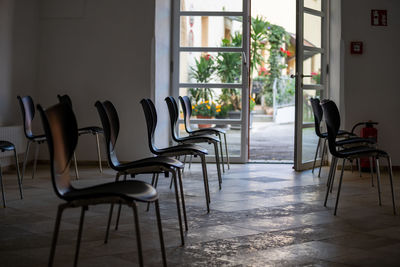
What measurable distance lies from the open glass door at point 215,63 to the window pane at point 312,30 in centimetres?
86

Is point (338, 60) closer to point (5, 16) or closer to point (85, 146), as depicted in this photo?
point (85, 146)

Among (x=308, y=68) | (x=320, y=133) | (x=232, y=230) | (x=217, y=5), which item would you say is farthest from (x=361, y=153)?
(x=217, y=5)

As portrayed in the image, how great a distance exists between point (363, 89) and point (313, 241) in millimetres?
4272

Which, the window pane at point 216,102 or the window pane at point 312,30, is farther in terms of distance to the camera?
the window pane at point 216,102

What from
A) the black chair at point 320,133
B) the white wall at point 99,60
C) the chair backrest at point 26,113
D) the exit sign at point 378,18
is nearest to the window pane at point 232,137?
the white wall at point 99,60

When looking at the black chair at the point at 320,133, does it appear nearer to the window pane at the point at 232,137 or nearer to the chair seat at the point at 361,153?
the chair seat at the point at 361,153

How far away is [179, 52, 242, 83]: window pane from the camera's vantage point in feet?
24.7

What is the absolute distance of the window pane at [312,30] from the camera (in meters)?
7.04

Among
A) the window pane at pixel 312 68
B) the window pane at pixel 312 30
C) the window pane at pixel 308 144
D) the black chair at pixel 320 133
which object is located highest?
the window pane at pixel 312 30

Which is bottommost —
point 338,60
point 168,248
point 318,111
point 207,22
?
point 168,248

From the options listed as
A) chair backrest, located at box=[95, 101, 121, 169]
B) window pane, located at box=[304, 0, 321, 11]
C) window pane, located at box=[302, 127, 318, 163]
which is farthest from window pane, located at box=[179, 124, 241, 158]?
chair backrest, located at box=[95, 101, 121, 169]

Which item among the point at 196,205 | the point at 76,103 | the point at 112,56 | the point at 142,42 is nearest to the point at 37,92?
the point at 76,103

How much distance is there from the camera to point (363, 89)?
7.13 meters

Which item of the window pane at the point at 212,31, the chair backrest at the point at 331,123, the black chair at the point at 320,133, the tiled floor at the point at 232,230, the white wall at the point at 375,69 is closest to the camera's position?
the tiled floor at the point at 232,230
